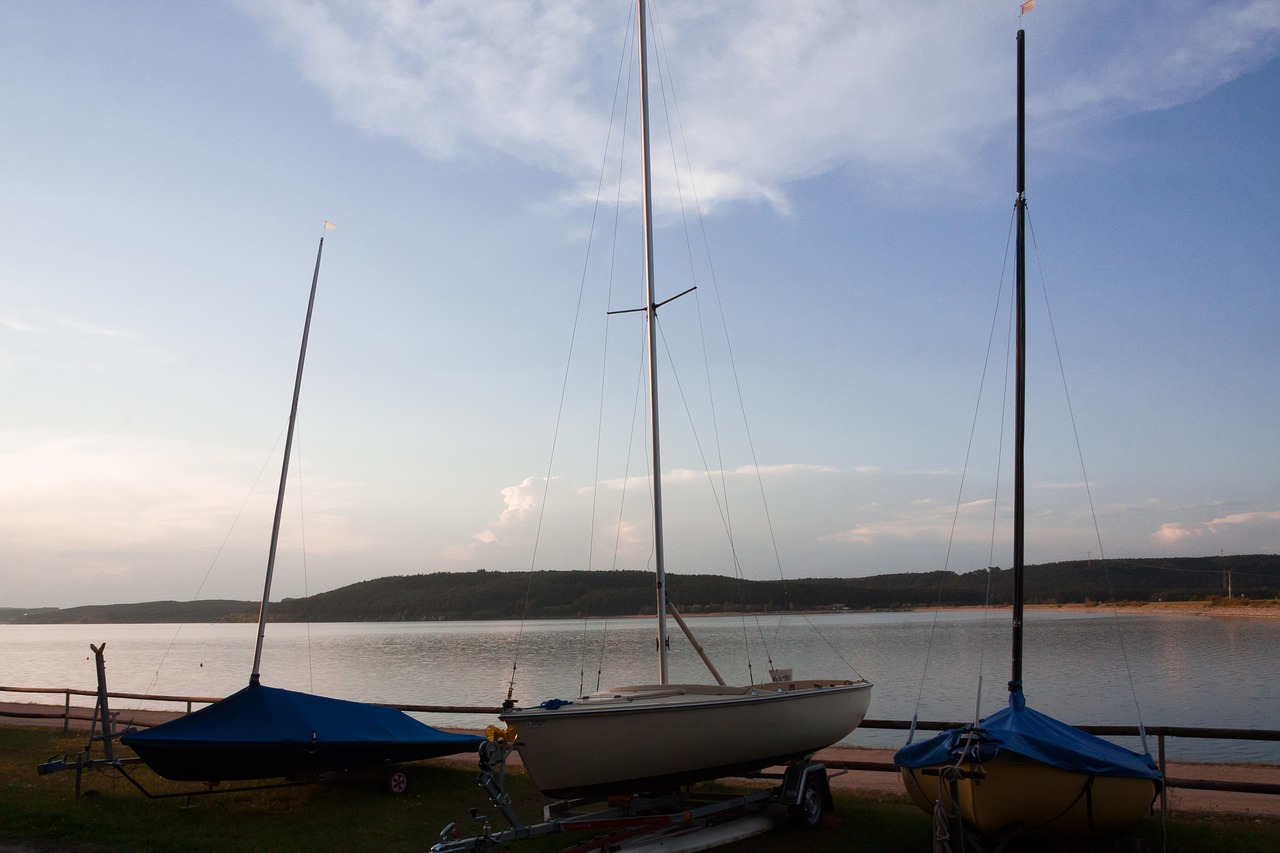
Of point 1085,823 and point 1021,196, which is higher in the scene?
point 1021,196

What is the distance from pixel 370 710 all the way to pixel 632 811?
4470mm

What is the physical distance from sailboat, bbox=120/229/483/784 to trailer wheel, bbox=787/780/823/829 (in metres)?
4.57

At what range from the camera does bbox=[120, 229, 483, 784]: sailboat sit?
991 cm

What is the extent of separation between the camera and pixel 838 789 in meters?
12.2

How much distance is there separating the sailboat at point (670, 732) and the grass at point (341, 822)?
33.1 inches

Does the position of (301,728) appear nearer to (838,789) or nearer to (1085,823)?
(838,789)

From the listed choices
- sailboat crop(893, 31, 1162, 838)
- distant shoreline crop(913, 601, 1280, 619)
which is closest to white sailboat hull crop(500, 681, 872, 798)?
sailboat crop(893, 31, 1162, 838)

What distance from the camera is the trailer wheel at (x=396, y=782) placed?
11.2 meters

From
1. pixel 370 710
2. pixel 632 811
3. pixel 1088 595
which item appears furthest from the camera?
pixel 1088 595

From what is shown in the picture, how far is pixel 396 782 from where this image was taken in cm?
1127

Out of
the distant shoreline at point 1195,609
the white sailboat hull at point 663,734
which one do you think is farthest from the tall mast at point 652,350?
the distant shoreline at point 1195,609

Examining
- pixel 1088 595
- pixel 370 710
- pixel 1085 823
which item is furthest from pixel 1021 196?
pixel 1088 595

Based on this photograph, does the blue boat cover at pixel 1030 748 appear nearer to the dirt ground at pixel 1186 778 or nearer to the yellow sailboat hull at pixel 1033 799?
the yellow sailboat hull at pixel 1033 799

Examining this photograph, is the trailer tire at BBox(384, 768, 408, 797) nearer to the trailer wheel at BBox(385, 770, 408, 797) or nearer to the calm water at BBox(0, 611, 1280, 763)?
the trailer wheel at BBox(385, 770, 408, 797)
